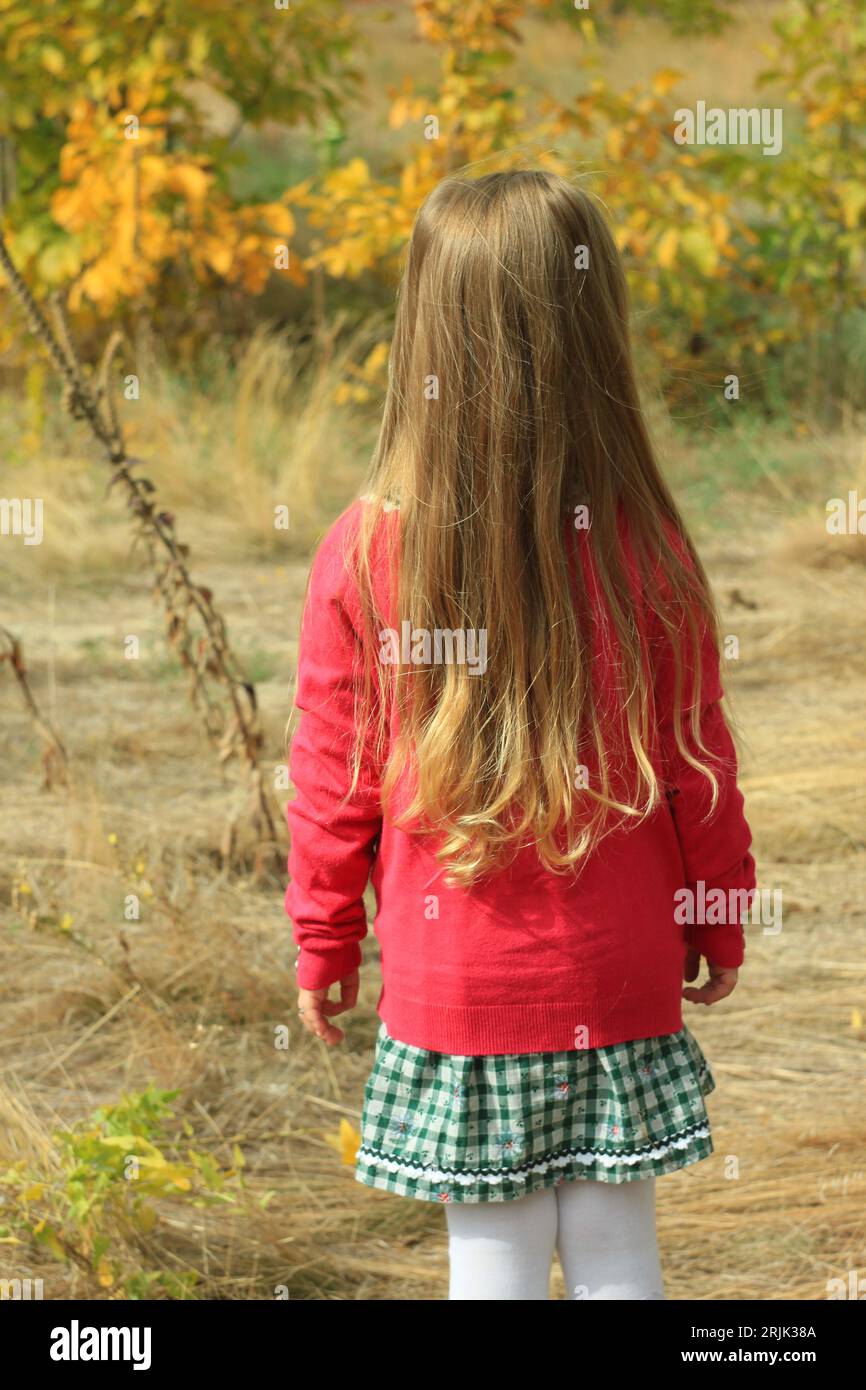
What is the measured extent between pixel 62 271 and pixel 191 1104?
10.5ft

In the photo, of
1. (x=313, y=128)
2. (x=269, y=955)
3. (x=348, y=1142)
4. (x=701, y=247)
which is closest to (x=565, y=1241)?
(x=348, y=1142)

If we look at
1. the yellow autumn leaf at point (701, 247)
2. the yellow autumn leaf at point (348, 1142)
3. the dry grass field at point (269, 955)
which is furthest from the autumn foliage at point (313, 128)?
the yellow autumn leaf at point (348, 1142)

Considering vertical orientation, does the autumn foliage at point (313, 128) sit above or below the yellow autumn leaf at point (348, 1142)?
above

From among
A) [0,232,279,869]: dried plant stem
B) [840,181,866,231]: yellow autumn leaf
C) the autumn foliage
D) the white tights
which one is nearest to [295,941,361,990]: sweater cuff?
the white tights

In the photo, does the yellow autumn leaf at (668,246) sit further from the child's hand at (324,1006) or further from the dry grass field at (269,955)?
the child's hand at (324,1006)

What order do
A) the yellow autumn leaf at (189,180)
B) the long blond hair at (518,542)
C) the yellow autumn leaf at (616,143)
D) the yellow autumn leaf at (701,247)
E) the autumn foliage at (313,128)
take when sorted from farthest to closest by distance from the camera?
A: the yellow autumn leaf at (616,143)
the yellow autumn leaf at (701,247)
the autumn foliage at (313,128)
the yellow autumn leaf at (189,180)
the long blond hair at (518,542)

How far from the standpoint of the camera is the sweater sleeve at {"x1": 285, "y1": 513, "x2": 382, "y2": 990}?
1441mm

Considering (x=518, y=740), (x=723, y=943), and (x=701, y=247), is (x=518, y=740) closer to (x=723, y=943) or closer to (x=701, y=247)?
(x=723, y=943)

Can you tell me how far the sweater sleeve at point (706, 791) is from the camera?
146 cm

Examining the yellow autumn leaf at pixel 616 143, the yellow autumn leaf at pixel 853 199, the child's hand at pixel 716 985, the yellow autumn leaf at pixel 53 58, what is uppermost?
the yellow autumn leaf at pixel 53 58

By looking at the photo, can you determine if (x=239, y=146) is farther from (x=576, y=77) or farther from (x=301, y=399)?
(x=301, y=399)

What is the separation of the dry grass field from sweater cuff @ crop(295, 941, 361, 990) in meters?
0.51

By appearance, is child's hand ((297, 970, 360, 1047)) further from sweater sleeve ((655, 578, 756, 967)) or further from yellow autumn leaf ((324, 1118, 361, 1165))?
yellow autumn leaf ((324, 1118, 361, 1165))

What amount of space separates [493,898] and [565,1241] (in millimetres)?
357
